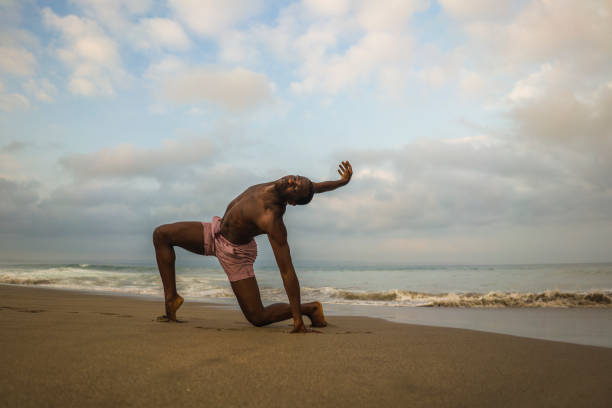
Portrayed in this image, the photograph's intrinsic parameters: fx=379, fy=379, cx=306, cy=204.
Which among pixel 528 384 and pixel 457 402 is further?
pixel 528 384

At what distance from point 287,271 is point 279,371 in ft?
4.84

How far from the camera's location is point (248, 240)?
4191 millimetres

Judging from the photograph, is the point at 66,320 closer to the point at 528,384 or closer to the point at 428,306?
the point at 528,384

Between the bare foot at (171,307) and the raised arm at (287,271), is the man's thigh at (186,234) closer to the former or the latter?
the bare foot at (171,307)

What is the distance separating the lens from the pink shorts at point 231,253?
4160 millimetres

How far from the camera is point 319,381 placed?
76.3 inches

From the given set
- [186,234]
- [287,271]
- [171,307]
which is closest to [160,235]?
[186,234]

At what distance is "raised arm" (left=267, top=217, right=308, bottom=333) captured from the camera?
Result: 11.5 feet

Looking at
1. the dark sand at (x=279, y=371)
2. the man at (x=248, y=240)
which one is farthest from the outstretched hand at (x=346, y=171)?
the dark sand at (x=279, y=371)

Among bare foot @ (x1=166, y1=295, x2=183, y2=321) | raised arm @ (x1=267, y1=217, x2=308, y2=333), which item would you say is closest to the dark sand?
raised arm @ (x1=267, y1=217, x2=308, y2=333)

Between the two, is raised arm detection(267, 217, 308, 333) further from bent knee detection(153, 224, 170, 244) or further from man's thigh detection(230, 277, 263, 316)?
bent knee detection(153, 224, 170, 244)

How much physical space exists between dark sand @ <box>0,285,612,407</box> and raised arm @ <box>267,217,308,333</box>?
383 mm

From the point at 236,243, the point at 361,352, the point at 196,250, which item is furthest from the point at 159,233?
the point at 361,352

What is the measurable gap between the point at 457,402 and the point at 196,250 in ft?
11.0
